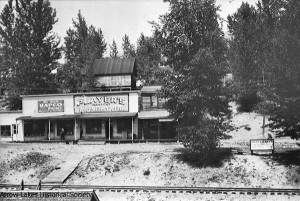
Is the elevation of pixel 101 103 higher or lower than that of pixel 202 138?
higher

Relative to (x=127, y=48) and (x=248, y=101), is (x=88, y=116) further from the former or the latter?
(x=127, y=48)

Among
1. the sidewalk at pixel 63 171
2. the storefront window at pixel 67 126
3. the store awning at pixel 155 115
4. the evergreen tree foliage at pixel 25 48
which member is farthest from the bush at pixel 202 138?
the evergreen tree foliage at pixel 25 48

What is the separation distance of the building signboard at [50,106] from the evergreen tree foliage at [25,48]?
1559 cm

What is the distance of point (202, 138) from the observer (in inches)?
1020

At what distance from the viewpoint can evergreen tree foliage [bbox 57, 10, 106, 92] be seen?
53500 millimetres

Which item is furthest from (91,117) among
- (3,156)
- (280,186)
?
(280,186)

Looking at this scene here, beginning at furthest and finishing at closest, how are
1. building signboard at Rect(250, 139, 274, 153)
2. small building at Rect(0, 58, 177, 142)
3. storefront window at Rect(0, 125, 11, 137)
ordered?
storefront window at Rect(0, 125, 11, 137) < small building at Rect(0, 58, 177, 142) < building signboard at Rect(250, 139, 274, 153)

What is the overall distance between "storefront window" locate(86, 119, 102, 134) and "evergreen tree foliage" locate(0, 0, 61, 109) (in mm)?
19830

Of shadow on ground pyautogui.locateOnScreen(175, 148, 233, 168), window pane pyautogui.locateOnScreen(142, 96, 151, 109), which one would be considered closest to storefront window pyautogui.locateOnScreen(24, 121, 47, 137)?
window pane pyautogui.locateOnScreen(142, 96, 151, 109)

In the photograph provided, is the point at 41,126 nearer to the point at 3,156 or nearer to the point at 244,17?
the point at 3,156

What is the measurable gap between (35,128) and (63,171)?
1767cm

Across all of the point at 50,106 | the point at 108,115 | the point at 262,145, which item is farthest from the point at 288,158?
the point at 50,106

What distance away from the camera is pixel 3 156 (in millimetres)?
30484

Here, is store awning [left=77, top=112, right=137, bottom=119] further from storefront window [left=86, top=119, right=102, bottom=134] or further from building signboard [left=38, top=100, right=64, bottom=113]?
building signboard [left=38, top=100, right=64, bottom=113]
